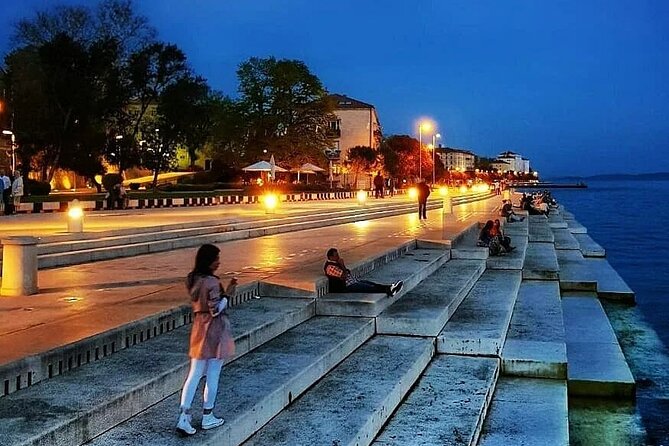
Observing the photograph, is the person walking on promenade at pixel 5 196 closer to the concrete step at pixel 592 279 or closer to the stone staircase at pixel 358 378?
the stone staircase at pixel 358 378

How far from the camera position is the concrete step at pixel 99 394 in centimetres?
418

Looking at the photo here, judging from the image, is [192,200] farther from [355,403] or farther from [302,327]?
[355,403]

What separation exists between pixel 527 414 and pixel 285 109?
5656 cm

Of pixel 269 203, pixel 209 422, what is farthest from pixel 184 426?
pixel 269 203

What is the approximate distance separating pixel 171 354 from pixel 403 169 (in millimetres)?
83338

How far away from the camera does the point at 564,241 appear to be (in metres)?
26.2

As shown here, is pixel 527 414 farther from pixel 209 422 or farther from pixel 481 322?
pixel 209 422

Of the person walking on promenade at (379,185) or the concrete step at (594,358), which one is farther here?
the person walking on promenade at (379,185)

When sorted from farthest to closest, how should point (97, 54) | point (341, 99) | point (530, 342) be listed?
point (341, 99), point (97, 54), point (530, 342)

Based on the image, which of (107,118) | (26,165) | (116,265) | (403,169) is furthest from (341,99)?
(116,265)

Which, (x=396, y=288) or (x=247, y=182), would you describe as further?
(x=247, y=182)

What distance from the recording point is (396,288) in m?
9.34

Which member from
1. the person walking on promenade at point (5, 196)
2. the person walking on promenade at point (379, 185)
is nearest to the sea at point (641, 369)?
the person walking on promenade at point (5, 196)

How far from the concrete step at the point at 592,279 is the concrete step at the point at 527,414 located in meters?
8.12
